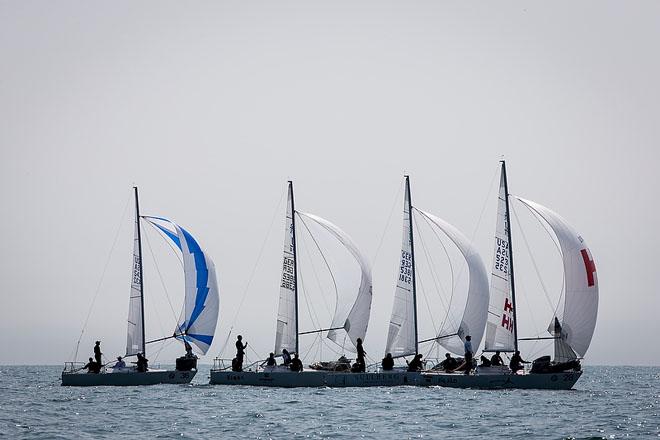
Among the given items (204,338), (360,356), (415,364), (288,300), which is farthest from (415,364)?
(204,338)

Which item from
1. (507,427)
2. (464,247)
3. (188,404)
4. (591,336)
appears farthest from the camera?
(464,247)

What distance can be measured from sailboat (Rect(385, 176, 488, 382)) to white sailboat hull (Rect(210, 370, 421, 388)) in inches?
20.8

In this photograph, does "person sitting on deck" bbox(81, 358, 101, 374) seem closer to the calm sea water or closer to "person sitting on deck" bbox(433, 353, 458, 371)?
the calm sea water

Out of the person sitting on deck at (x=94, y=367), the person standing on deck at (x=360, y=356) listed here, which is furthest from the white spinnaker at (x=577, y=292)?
the person sitting on deck at (x=94, y=367)

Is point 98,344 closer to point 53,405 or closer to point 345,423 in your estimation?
point 53,405

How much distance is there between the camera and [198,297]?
177 feet

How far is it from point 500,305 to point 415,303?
475 centimetres

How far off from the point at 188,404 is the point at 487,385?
13.5 m

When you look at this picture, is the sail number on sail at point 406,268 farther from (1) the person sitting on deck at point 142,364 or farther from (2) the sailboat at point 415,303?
(1) the person sitting on deck at point 142,364

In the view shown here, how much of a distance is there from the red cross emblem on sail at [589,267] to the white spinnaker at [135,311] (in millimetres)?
22094

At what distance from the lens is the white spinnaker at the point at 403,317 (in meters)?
52.0

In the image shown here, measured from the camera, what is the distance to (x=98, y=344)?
2034 inches

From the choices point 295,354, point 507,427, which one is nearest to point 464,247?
point 295,354

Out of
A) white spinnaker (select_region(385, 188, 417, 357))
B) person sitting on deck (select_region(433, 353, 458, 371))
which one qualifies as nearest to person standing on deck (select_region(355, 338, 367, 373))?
white spinnaker (select_region(385, 188, 417, 357))
